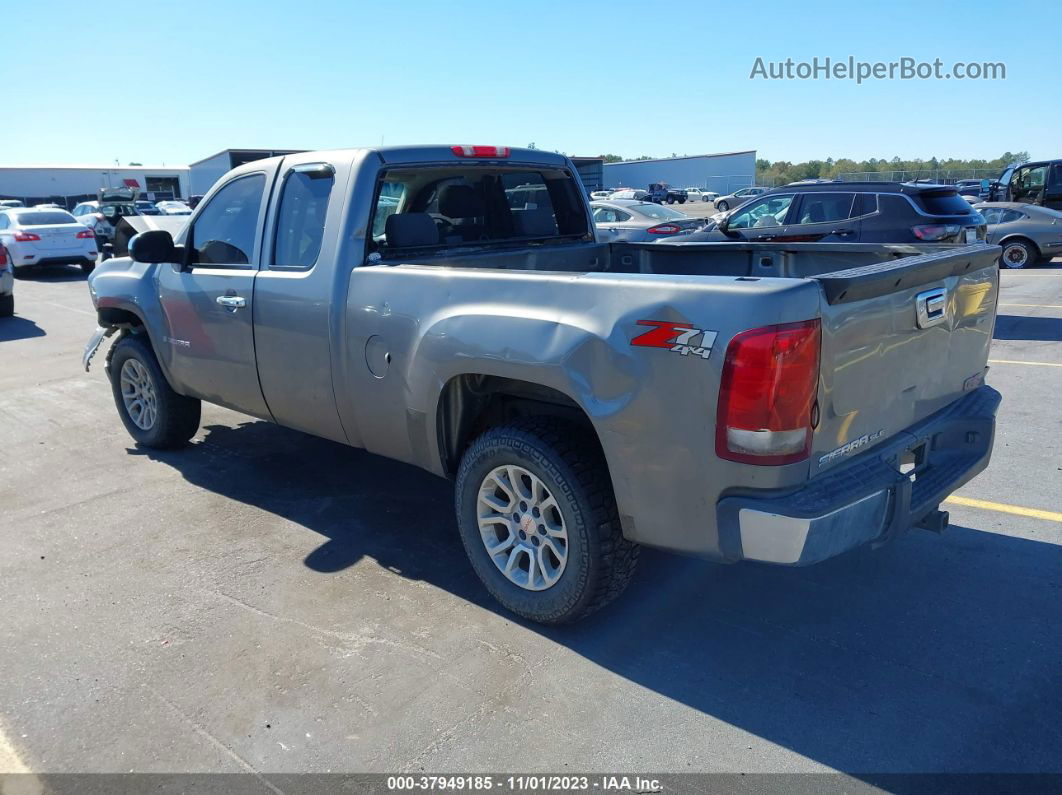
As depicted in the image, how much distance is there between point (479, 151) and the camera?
493 cm

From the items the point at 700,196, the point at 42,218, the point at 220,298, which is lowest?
the point at 220,298

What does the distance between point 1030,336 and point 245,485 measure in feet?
29.3

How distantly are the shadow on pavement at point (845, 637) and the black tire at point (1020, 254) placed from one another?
14.3 meters

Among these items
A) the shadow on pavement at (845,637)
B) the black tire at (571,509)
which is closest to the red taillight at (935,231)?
the shadow on pavement at (845,637)

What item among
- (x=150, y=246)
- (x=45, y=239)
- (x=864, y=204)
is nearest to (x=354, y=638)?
(x=150, y=246)

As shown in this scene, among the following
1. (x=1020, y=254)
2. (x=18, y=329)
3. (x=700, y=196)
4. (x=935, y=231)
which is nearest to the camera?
(x=935, y=231)

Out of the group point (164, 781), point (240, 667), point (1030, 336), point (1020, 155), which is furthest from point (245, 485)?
point (1020, 155)

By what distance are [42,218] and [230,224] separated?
57.4 ft

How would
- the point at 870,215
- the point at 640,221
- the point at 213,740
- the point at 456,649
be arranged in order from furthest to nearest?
the point at 640,221
the point at 870,215
the point at 456,649
the point at 213,740

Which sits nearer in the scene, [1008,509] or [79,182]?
[1008,509]

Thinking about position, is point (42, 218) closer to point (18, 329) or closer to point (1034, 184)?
point (18, 329)

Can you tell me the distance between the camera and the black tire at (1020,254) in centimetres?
1636

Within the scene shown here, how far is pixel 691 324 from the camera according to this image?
2.87 m

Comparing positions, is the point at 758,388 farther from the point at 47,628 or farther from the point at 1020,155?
the point at 1020,155
